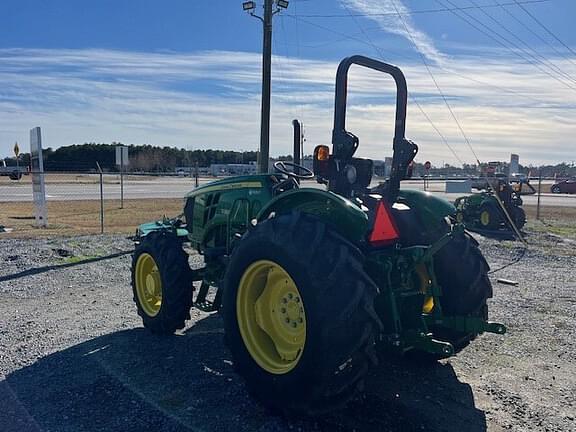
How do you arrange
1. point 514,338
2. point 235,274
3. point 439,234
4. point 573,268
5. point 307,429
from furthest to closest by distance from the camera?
1. point 573,268
2. point 514,338
3. point 439,234
4. point 235,274
5. point 307,429

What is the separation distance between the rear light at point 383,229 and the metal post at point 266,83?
11040mm

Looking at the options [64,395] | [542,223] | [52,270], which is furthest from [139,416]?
[542,223]

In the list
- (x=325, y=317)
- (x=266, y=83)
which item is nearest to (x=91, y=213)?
A: (x=266, y=83)

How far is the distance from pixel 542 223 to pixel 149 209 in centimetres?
1433

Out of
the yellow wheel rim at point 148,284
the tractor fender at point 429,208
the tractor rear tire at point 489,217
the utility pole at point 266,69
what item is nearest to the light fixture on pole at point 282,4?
the utility pole at point 266,69

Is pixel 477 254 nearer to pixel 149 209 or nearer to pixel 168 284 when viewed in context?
pixel 168 284

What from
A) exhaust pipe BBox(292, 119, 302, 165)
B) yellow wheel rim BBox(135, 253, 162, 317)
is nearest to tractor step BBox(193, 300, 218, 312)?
yellow wheel rim BBox(135, 253, 162, 317)

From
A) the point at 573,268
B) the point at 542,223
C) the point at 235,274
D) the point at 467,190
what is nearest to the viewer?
the point at 235,274

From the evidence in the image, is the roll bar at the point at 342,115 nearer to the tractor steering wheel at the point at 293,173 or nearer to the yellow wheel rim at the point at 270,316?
the tractor steering wheel at the point at 293,173

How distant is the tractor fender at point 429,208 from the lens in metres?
4.66

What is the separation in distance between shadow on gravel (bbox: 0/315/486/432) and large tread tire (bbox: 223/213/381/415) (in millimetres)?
344

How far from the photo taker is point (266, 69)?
14.8m

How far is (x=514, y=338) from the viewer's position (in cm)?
593

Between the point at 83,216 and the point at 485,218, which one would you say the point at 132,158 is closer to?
the point at 83,216
